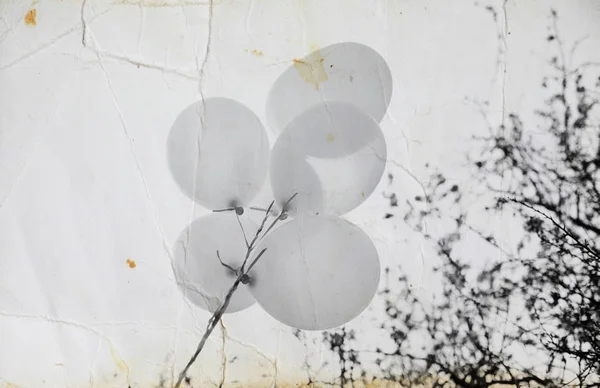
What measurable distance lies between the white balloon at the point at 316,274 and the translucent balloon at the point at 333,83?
0.63 feet

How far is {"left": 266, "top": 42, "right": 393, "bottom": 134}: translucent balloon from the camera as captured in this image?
0.80 metres

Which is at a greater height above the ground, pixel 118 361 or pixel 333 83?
pixel 333 83

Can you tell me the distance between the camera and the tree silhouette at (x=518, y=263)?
0.79 meters

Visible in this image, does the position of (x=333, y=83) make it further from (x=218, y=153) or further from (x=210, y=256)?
(x=210, y=256)

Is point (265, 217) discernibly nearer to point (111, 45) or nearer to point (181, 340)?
point (181, 340)

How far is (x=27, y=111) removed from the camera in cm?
83

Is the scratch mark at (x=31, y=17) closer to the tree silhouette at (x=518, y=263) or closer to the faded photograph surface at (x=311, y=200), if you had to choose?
the faded photograph surface at (x=311, y=200)

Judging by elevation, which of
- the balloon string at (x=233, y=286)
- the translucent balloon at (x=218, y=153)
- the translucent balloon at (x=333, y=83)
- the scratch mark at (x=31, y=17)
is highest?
the scratch mark at (x=31, y=17)

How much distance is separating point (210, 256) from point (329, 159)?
0.27 meters

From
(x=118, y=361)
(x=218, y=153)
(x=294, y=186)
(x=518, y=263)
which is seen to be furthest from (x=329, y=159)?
(x=118, y=361)

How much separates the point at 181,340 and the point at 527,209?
64 cm

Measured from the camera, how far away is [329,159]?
31.8 inches

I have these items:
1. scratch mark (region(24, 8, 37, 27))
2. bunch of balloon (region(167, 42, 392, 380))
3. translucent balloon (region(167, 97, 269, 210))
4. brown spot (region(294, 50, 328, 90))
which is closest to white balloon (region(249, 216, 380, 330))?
bunch of balloon (region(167, 42, 392, 380))

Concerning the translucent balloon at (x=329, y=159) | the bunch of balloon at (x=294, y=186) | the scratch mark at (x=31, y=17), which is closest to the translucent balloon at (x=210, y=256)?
the bunch of balloon at (x=294, y=186)
